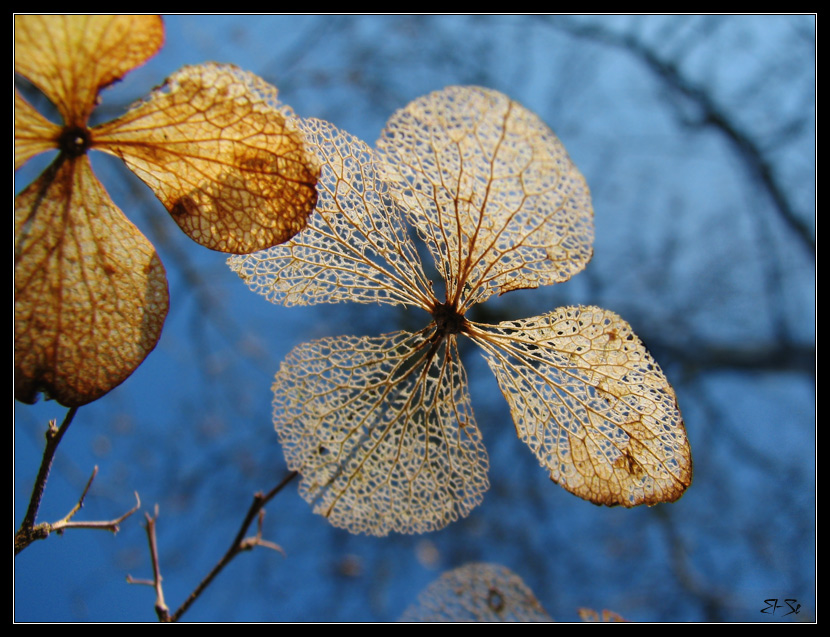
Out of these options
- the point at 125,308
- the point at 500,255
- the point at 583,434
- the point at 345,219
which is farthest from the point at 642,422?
the point at 125,308

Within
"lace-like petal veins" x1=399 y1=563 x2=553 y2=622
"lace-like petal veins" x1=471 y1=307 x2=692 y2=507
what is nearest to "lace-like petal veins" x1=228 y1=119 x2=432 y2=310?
"lace-like petal veins" x1=471 y1=307 x2=692 y2=507

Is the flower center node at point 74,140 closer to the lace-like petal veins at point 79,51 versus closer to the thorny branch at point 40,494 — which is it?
the lace-like petal veins at point 79,51

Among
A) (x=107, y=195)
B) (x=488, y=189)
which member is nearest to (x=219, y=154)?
(x=107, y=195)

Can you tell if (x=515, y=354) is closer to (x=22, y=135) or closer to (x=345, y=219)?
(x=345, y=219)

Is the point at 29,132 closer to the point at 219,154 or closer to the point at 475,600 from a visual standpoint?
the point at 219,154

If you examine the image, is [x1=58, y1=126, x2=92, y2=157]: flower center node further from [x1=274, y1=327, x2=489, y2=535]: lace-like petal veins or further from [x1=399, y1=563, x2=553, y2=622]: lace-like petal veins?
[x1=399, y1=563, x2=553, y2=622]: lace-like petal veins

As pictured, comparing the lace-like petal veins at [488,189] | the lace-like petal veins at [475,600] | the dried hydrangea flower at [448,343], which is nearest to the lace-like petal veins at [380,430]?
the dried hydrangea flower at [448,343]
